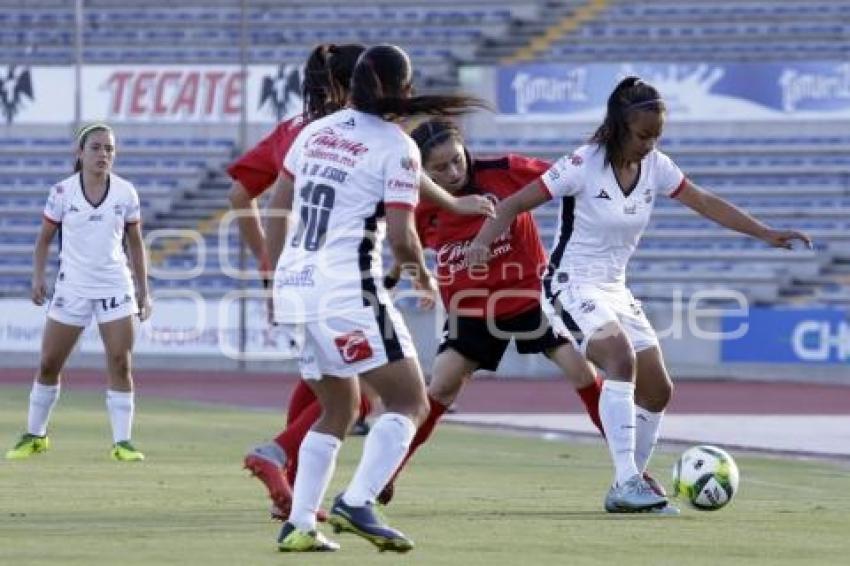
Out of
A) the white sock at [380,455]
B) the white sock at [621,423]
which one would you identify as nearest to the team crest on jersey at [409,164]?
the white sock at [380,455]

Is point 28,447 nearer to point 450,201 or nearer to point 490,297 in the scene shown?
point 490,297

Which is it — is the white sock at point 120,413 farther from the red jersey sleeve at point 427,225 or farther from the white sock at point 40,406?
the red jersey sleeve at point 427,225

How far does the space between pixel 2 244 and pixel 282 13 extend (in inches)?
265

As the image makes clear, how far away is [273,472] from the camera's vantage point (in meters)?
9.95

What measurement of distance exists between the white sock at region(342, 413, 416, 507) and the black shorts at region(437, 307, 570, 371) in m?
3.31

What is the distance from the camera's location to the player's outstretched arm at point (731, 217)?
37.3ft

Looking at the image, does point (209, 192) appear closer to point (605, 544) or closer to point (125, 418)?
point (125, 418)

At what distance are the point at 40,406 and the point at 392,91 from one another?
7270 millimetres

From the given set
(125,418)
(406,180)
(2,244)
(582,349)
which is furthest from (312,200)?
(2,244)

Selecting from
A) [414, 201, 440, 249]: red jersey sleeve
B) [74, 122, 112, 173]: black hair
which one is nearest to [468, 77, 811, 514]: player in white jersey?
[414, 201, 440, 249]: red jersey sleeve

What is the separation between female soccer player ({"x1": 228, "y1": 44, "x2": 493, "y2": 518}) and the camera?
9.75 meters

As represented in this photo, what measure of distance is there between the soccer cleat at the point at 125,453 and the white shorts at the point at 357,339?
6.42 meters

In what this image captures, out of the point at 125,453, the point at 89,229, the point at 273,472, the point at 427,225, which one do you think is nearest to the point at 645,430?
A: the point at 427,225

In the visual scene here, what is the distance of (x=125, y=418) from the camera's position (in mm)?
15102
